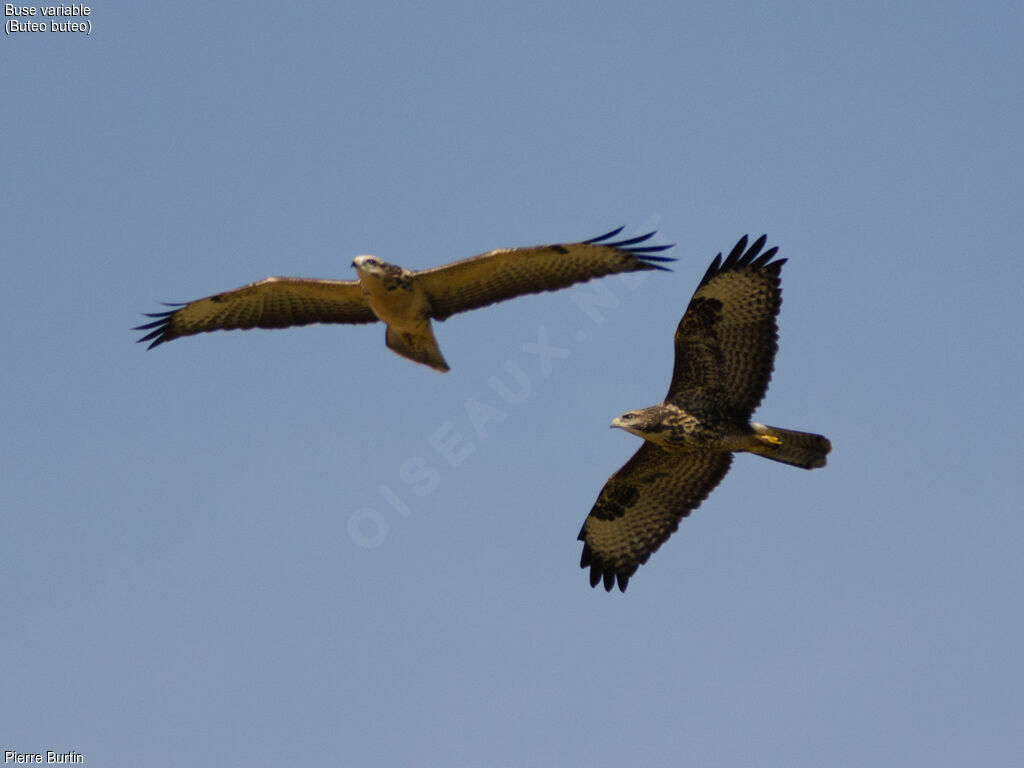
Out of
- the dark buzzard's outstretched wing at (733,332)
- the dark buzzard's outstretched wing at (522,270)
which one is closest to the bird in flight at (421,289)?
the dark buzzard's outstretched wing at (522,270)

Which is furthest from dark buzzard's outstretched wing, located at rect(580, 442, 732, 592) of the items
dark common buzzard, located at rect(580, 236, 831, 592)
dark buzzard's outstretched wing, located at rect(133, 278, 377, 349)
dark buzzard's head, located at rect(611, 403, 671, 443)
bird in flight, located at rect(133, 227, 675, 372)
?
dark buzzard's outstretched wing, located at rect(133, 278, 377, 349)

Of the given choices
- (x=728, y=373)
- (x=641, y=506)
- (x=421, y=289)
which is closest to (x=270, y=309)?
(x=421, y=289)

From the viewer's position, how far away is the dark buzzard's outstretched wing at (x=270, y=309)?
13625mm

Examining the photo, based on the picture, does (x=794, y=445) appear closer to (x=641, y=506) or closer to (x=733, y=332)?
(x=733, y=332)

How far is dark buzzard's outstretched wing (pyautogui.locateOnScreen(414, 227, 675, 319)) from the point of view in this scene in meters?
12.7

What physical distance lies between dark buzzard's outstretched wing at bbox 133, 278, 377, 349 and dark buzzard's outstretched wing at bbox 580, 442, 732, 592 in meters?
3.17

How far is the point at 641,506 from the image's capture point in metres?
12.3

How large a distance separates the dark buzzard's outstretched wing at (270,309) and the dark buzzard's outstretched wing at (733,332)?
A: 3.72 metres

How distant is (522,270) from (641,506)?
244cm

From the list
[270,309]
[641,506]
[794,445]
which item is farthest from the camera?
[270,309]

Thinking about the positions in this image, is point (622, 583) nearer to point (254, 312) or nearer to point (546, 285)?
point (546, 285)

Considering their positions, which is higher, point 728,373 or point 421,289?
point 421,289

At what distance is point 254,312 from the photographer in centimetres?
1401

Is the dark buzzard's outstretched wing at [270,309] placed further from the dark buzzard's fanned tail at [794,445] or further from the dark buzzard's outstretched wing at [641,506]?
the dark buzzard's fanned tail at [794,445]
